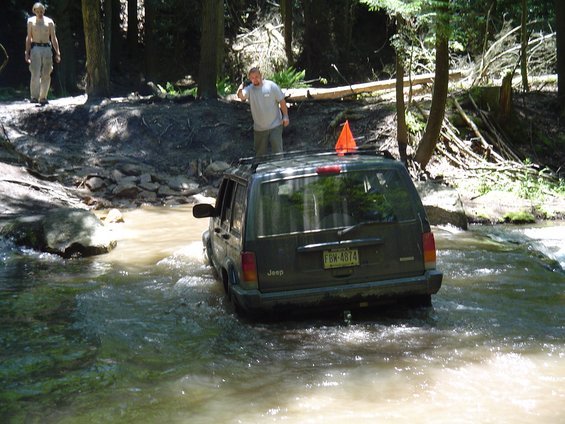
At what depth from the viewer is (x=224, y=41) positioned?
97.6ft

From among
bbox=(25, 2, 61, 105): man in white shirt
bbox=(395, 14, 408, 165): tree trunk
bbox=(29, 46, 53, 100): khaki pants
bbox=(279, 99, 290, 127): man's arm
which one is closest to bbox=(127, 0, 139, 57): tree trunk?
bbox=(29, 46, 53, 100): khaki pants

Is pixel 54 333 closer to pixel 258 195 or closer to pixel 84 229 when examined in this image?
pixel 258 195

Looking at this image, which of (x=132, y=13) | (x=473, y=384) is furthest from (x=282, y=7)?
(x=473, y=384)

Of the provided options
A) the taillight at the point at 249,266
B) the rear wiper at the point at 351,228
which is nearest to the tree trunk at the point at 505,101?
the rear wiper at the point at 351,228

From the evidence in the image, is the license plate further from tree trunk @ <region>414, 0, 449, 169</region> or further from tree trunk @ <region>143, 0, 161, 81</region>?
tree trunk @ <region>143, 0, 161, 81</region>

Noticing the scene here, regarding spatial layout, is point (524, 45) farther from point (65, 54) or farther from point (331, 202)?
point (65, 54)

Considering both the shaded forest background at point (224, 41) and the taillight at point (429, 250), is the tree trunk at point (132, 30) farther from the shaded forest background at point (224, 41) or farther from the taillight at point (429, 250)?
A: the taillight at point (429, 250)

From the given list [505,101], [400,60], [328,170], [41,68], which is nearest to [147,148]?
[41,68]

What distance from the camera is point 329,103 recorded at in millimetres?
20391

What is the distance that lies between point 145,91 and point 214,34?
11.3m

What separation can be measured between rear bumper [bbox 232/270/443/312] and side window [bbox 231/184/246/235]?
0.61 m

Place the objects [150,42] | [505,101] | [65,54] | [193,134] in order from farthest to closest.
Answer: [150,42] → [65,54] → [193,134] → [505,101]

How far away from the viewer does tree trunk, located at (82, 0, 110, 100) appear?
20.7 m

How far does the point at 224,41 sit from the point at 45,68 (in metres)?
11.4
